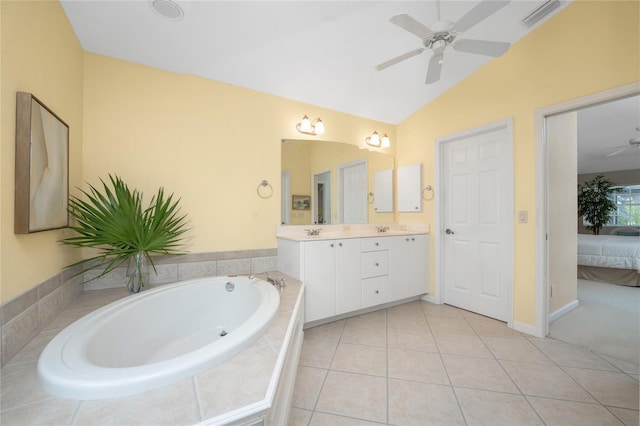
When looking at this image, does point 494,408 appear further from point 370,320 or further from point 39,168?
point 39,168

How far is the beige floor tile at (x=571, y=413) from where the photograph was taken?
129 centimetres

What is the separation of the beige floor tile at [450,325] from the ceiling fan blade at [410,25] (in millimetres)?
2402

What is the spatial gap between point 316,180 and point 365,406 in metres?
2.11

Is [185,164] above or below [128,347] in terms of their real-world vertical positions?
above

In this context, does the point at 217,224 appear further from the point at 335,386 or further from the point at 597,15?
the point at 597,15

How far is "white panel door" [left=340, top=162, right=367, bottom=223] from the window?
727 cm

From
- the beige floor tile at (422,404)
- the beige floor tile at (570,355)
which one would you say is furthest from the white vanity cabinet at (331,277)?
the beige floor tile at (570,355)

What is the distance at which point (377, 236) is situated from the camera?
2660 mm

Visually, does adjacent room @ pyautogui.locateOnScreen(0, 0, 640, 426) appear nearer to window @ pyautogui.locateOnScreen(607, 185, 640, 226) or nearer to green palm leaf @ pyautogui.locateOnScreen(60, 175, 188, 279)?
green palm leaf @ pyautogui.locateOnScreen(60, 175, 188, 279)

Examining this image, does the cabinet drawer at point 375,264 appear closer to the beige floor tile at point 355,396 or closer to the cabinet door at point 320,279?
the cabinet door at point 320,279

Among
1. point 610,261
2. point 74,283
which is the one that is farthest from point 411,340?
point 610,261

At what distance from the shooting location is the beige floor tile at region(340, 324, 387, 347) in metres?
2.12

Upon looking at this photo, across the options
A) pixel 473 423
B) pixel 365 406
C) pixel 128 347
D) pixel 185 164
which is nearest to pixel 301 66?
pixel 185 164

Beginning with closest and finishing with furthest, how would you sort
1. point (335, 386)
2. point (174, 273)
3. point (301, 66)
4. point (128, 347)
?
1. point (128, 347)
2. point (335, 386)
3. point (174, 273)
4. point (301, 66)
